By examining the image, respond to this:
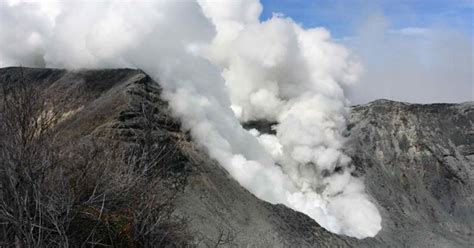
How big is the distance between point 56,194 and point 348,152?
49344mm

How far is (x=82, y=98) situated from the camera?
47094 millimetres

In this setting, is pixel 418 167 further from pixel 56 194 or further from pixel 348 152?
pixel 56 194

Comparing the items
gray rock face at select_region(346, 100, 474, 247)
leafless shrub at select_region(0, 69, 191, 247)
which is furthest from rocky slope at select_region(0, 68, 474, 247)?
leafless shrub at select_region(0, 69, 191, 247)

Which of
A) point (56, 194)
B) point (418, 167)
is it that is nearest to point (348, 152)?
point (418, 167)

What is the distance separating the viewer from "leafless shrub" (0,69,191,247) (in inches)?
486

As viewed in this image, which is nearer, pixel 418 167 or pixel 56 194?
pixel 56 194

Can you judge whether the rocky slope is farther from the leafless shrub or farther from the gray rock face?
the leafless shrub

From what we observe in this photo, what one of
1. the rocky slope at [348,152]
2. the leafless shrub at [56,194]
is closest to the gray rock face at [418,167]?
the rocky slope at [348,152]

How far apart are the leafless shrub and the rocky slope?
2.20 metres

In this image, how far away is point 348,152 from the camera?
5981 centimetres

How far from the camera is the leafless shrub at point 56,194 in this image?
12.3 meters

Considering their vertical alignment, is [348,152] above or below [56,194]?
above

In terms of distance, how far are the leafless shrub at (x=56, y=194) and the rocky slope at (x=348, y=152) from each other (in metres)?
2.20

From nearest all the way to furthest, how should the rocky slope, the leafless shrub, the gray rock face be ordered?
the leafless shrub
the rocky slope
the gray rock face
